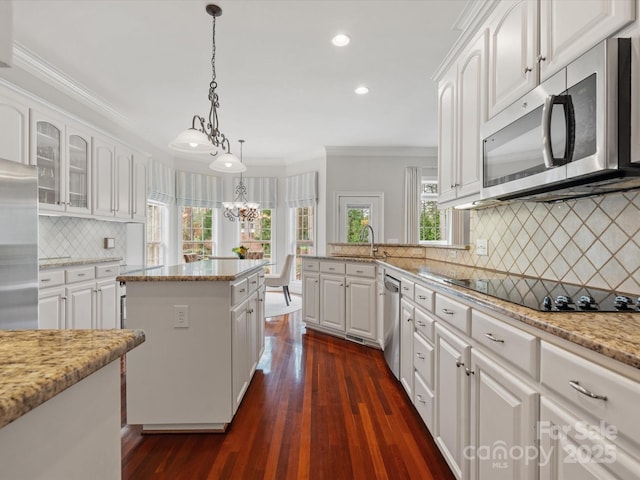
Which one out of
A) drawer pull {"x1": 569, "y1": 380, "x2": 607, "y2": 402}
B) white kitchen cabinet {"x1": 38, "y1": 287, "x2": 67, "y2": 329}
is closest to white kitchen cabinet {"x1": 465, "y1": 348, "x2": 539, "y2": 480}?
drawer pull {"x1": 569, "y1": 380, "x2": 607, "y2": 402}

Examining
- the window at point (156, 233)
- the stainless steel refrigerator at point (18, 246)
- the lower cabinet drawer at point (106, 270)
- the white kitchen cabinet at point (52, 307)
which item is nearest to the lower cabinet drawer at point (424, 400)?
the stainless steel refrigerator at point (18, 246)

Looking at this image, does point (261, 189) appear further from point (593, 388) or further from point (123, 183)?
point (593, 388)

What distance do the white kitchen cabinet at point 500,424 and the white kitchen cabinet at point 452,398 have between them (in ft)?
0.16

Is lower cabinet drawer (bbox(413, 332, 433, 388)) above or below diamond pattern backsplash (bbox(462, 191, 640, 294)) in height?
below

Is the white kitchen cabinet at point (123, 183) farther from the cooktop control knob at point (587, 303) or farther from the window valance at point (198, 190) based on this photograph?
the cooktop control knob at point (587, 303)

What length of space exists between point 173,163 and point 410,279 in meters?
5.47

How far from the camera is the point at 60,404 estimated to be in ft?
1.83

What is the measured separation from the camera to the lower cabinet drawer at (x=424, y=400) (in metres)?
1.84

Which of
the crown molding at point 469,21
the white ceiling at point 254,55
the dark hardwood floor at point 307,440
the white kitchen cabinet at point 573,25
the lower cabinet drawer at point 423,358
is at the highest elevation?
the white ceiling at point 254,55

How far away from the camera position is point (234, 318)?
2.06m

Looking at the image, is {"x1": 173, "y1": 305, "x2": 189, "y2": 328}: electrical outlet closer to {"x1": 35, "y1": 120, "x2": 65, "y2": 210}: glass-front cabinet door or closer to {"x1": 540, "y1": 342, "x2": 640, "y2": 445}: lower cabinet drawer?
{"x1": 540, "y1": 342, "x2": 640, "y2": 445}: lower cabinet drawer

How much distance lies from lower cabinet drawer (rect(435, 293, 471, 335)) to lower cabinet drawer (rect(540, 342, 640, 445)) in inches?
17.8

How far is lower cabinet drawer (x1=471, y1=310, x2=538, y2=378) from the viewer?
1009mm

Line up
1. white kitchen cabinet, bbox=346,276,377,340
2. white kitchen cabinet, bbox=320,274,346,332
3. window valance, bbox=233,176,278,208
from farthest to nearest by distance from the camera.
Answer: window valance, bbox=233,176,278,208 < white kitchen cabinet, bbox=320,274,346,332 < white kitchen cabinet, bbox=346,276,377,340
